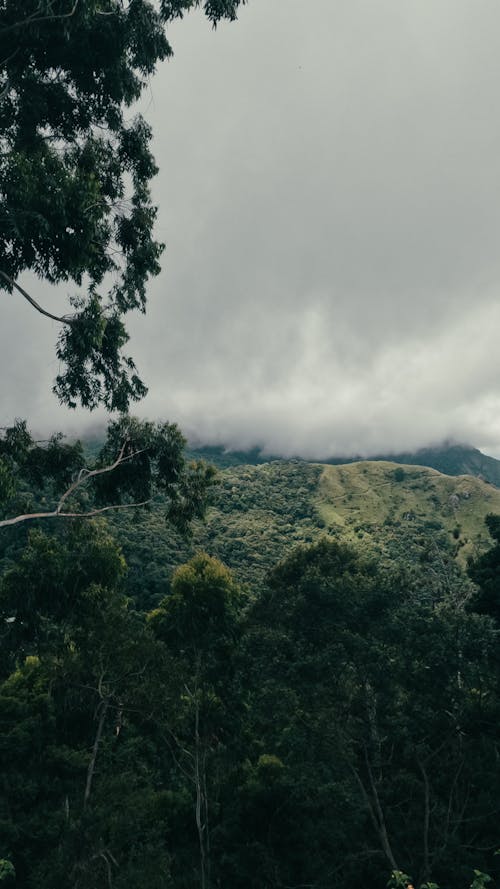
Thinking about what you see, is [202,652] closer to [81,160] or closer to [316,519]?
[81,160]

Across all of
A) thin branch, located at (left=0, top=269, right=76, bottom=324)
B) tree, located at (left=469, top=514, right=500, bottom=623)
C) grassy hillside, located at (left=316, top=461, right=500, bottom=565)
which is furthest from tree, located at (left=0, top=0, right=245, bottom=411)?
grassy hillside, located at (left=316, top=461, right=500, bottom=565)

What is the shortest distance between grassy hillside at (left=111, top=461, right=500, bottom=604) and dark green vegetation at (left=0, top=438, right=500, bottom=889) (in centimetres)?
3577

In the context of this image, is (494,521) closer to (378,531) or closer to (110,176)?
(110,176)

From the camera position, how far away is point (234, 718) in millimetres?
23047

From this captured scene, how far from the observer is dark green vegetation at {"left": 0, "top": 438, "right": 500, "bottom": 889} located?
15.0 m

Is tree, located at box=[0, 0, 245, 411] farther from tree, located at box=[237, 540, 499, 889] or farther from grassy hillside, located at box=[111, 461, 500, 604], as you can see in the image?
grassy hillside, located at box=[111, 461, 500, 604]

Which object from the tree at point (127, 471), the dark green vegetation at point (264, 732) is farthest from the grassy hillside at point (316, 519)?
the tree at point (127, 471)

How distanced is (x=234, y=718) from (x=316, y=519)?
128 meters

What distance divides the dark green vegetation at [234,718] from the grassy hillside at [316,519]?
3577 cm

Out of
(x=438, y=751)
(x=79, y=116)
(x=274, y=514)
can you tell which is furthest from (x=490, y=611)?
(x=274, y=514)

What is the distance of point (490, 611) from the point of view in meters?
20.7

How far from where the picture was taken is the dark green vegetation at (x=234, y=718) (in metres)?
15.0

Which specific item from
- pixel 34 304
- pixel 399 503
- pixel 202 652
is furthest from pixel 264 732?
pixel 399 503

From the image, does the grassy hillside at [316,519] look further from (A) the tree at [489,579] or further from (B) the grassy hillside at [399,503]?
(A) the tree at [489,579]
